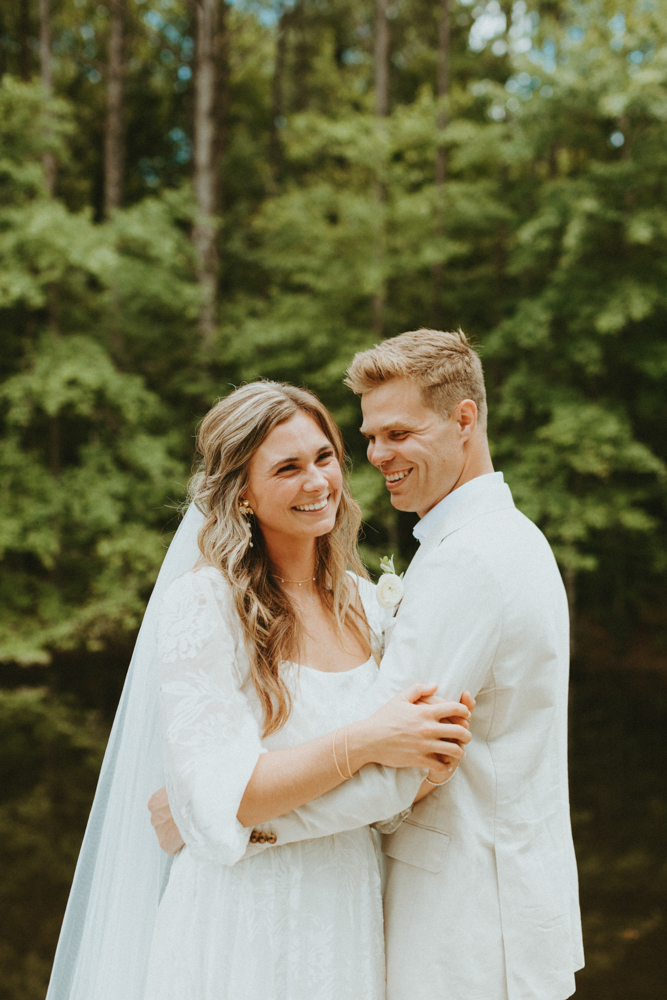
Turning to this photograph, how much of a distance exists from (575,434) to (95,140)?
10.8 m

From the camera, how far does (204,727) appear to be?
159 cm

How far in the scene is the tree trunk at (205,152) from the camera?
11.5 m

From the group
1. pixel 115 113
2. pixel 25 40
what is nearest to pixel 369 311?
pixel 115 113

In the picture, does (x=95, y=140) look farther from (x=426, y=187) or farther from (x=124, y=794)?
(x=124, y=794)

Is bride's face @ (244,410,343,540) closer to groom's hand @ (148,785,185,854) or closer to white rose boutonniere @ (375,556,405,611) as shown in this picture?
white rose boutonniere @ (375,556,405,611)

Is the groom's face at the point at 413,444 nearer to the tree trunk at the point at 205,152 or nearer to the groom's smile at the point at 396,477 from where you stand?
the groom's smile at the point at 396,477

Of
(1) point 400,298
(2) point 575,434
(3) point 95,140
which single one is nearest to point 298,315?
(1) point 400,298

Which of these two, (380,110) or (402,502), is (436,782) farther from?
(380,110)

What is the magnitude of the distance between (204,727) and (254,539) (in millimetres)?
565

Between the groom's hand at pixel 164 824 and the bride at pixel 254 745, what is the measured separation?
0.03 m

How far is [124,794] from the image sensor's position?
1952 millimetres

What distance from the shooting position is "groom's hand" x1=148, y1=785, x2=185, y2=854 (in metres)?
1.80

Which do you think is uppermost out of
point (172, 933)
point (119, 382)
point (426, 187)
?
point (426, 187)

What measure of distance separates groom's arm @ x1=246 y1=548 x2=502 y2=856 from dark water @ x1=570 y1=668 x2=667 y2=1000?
11.2 ft
